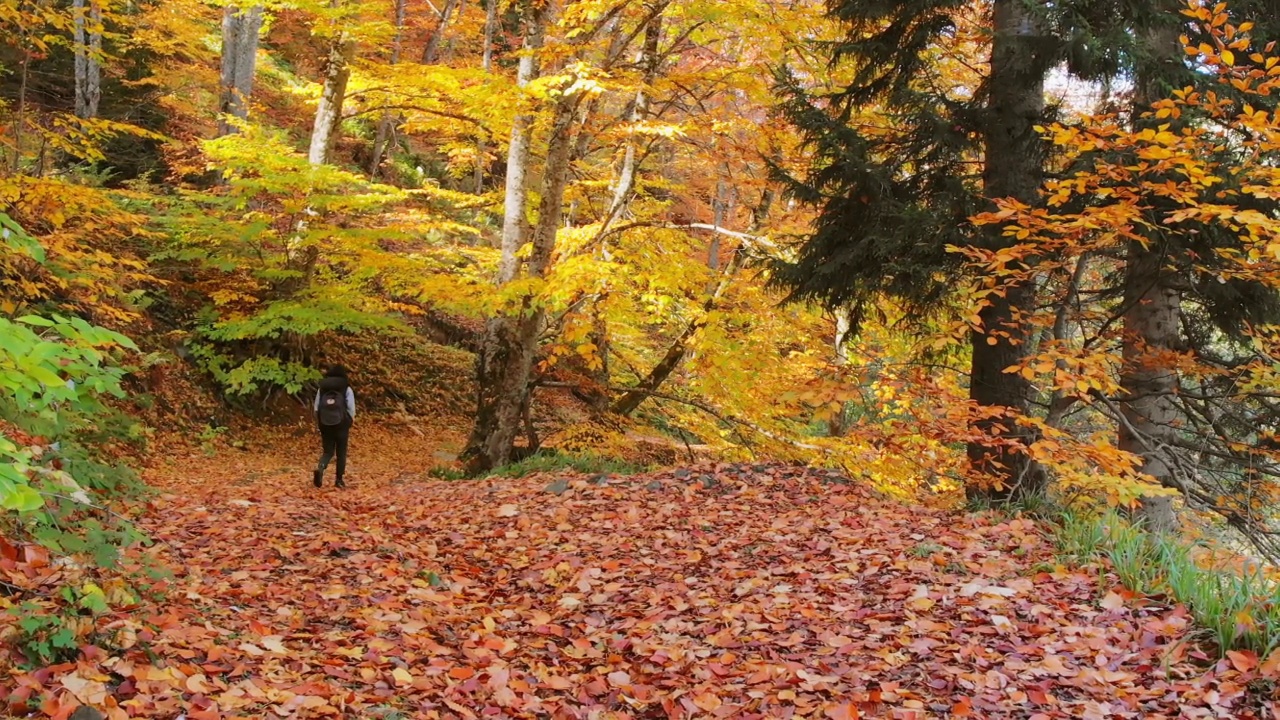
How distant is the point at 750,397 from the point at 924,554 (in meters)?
5.67

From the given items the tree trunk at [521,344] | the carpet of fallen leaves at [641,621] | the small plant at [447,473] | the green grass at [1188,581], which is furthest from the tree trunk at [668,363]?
the green grass at [1188,581]

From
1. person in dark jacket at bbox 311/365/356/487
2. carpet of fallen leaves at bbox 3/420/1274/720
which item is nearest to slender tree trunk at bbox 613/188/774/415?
person in dark jacket at bbox 311/365/356/487

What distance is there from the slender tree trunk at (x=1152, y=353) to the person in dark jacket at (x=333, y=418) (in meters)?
8.24

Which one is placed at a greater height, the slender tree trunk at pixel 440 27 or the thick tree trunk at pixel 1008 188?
the slender tree trunk at pixel 440 27

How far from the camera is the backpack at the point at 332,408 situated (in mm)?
9578

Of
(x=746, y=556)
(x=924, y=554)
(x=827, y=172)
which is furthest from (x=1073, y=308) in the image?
(x=746, y=556)

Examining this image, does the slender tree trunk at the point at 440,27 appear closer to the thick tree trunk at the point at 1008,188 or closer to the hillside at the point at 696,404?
the hillside at the point at 696,404

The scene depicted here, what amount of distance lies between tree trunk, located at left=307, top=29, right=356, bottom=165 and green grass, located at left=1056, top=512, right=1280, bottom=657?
10.9 meters

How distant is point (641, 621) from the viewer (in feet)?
16.6

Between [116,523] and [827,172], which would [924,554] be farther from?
[116,523]

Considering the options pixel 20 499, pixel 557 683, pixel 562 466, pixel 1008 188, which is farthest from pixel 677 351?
pixel 20 499

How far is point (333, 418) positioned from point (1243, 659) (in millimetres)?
8762

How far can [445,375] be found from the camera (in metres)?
15.5

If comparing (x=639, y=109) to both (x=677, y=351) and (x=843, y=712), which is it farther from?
(x=843, y=712)
